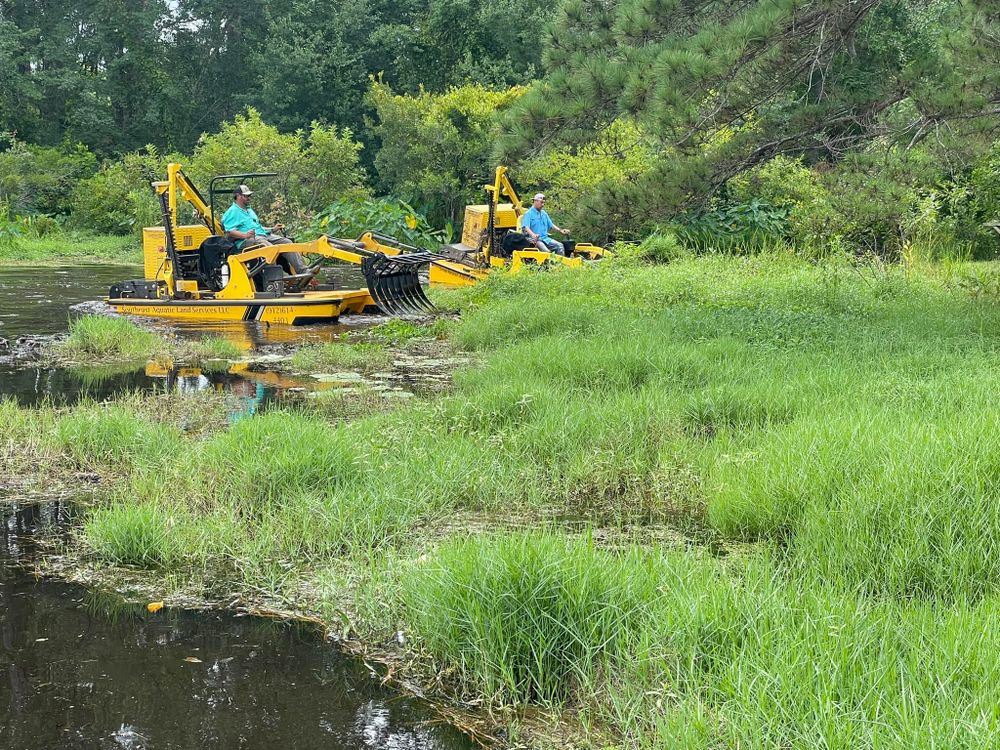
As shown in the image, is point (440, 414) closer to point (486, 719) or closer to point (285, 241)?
point (486, 719)

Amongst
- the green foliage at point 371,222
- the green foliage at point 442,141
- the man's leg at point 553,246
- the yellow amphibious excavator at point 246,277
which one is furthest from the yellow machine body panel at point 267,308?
the green foliage at point 442,141

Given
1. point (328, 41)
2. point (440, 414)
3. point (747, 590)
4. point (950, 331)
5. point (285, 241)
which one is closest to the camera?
point (747, 590)

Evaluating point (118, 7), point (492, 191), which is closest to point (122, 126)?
point (118, 7)

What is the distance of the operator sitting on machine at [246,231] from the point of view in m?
14.0

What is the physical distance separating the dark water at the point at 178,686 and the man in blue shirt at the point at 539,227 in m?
12.6

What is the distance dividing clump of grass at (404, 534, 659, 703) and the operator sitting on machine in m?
10.9

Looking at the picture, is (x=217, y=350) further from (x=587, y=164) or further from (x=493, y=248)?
(x=587, y=164)

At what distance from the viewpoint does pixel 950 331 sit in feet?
29.6

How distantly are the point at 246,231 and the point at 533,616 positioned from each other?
11589 mm

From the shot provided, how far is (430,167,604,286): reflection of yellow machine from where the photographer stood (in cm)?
1614

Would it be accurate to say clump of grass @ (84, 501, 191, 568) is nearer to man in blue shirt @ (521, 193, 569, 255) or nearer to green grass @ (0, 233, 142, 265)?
man in blue shirt @ (521, 193, 569, 255)

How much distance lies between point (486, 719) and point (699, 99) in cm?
627

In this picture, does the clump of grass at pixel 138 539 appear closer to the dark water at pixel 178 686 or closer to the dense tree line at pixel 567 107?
the dark water at pixel 178 686

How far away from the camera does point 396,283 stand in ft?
47.1
